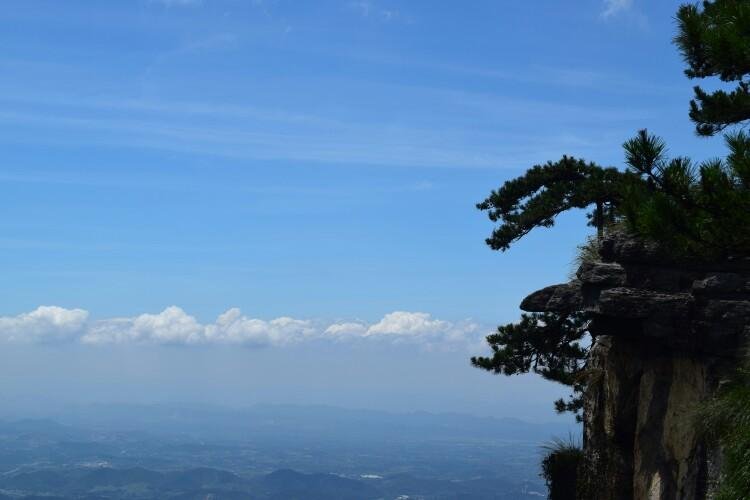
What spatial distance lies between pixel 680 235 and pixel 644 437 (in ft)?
19.2

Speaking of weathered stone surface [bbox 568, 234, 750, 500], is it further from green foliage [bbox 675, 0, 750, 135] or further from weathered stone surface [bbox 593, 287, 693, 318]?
green foliage [bbox 675, 0, 750, 135]

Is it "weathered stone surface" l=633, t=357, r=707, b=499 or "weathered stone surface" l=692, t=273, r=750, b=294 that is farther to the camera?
"weathered stone surface" l=692, t=273, r=750, b=294

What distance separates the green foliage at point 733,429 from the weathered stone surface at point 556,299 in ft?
16.3

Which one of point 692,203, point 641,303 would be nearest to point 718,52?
point 692,203

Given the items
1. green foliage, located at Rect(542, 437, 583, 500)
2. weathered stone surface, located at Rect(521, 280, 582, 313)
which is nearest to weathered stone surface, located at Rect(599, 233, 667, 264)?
weathered stone surface, located at Rect(521, 280, 582, 313)

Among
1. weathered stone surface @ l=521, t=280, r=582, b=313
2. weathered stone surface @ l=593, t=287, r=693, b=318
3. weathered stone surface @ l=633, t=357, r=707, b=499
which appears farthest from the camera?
weathered stone surface @ l=521, t=280, r=582, b=313

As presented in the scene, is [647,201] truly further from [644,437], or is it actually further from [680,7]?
[644,437]

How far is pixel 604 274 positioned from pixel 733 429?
4.54 m

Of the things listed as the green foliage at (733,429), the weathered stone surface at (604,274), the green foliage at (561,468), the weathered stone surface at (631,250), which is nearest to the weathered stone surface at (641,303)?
the weathered stone surface at (604,274)

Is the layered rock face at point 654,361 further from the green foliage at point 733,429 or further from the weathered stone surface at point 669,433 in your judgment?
the green foliage at point 733,429

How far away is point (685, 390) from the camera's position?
15477 millimetres

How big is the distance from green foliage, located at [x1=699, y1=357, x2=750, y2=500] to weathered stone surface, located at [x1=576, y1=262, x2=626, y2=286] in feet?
10.6

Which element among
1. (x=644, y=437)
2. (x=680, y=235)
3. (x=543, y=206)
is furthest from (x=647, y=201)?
(x=543, y=206)

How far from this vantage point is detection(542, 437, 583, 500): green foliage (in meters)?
20.0
